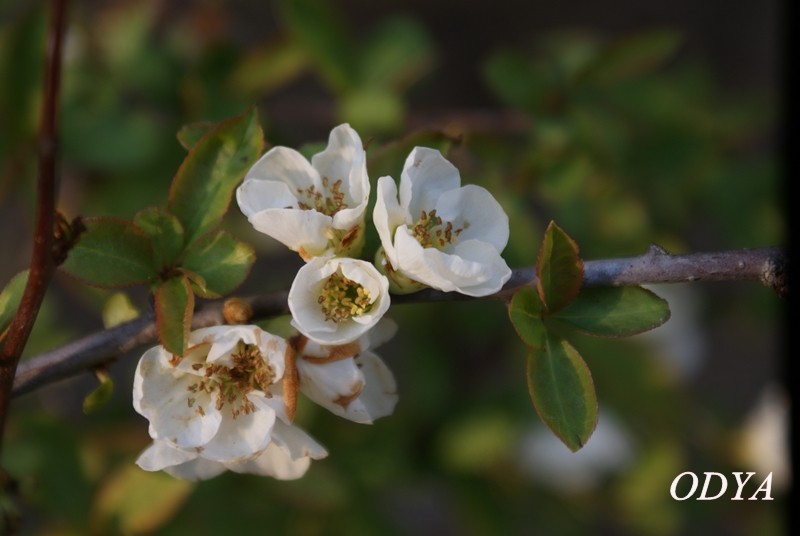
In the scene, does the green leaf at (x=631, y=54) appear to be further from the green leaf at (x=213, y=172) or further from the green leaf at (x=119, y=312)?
the green leaf at (x=119, y=312)

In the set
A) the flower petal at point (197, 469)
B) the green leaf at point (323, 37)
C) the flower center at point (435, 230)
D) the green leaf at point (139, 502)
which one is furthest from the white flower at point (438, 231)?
the green leaf at point (323, 37)

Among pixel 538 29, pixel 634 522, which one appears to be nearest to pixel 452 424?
pixel 634 522

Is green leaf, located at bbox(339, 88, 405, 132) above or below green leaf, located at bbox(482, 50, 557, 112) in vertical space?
below

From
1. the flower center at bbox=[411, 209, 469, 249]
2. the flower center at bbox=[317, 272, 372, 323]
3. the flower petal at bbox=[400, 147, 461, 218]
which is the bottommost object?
the flower center at bbox=[317, 272, 372, 323]

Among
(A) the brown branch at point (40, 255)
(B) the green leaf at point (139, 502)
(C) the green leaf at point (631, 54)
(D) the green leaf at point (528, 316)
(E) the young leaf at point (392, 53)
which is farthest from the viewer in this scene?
(E) the young leaf at point (392, 53)

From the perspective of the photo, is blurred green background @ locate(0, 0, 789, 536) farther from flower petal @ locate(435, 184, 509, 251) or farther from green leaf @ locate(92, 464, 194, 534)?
flower petal @ locate(435, 184, 509, 251)

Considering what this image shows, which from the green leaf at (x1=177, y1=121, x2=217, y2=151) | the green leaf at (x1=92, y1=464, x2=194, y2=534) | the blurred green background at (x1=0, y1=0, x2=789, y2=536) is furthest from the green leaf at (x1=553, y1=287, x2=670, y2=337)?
the green leaf at (x1=92, y1=464, x2=194, y2=534)

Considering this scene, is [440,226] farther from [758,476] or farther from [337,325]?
[758,476]
